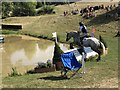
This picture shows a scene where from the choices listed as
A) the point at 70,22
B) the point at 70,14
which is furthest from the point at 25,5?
the point at 70,22

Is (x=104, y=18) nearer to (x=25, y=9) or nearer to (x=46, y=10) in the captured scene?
(x=46, y=10)

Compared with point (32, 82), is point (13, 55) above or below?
below

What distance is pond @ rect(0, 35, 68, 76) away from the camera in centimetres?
2386

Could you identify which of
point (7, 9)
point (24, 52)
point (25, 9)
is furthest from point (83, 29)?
point (7, 9)

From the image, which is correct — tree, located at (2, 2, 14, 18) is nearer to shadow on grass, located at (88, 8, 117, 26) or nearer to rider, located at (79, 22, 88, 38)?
shadow on grass, located at (88, 8, 117, 26)

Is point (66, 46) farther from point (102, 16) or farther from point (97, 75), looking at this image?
point (97, 75)

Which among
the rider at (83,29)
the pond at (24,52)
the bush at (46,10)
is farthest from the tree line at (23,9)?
the rider at (83,29)

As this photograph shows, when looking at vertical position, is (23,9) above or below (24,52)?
above

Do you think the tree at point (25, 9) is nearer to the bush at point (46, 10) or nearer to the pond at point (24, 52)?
the bush at point (46, 10)

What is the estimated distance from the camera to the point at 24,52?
30.5 meters

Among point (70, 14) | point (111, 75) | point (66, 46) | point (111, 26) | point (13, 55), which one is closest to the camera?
point (111, 75)

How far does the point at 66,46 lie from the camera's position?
104 feet

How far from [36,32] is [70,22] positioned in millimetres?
5072

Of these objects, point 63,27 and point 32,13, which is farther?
point 32,13
